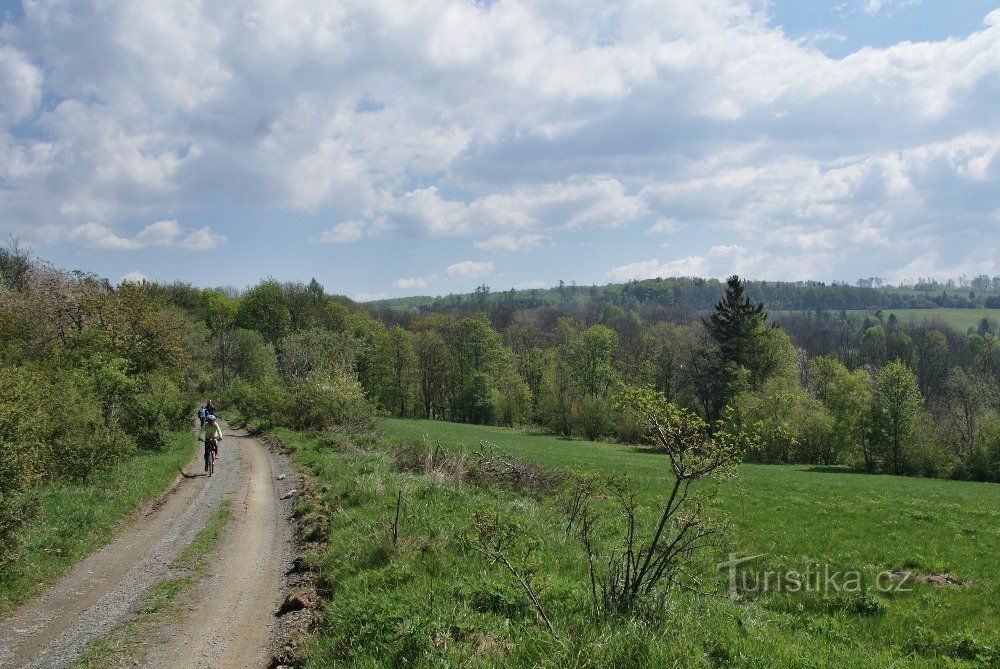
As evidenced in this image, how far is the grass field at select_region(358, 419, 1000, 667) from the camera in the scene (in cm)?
638

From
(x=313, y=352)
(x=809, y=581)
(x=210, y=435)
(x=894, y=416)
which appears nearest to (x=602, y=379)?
(x=894, y=416)

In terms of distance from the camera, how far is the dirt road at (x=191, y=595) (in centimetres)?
782

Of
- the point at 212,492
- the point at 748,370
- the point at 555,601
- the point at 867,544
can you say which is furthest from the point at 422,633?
the point at 748,370

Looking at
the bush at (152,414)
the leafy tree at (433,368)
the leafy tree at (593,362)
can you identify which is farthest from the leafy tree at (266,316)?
the bush at (152,414)

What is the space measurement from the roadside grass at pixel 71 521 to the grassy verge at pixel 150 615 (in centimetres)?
186

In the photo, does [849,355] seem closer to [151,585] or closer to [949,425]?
[949,425]

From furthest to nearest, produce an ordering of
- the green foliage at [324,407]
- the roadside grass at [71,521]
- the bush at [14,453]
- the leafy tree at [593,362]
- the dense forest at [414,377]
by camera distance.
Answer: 1. the leafy tree at [593,362]
2. the green foliage at [324,407]
3. the dense forest at [414,377]
4. the bush at [14,453]
5. the roadside grass at [71,521]

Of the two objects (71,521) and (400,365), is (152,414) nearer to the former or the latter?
(71,521)

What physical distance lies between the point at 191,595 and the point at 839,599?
11281 millimetres

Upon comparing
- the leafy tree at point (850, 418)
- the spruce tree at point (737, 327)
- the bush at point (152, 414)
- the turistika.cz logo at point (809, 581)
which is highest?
Result: the spruce tree at point (737, 327)

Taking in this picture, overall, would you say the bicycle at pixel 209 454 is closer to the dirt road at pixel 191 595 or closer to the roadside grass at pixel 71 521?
the roadside grass at pixel 71 521

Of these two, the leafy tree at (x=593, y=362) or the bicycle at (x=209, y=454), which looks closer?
the bicycle at (x=209, y=454)

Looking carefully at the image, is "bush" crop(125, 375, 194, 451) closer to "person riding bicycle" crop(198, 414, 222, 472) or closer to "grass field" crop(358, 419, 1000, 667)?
"person riding bicycle" crop(198, 414, 222, 472)

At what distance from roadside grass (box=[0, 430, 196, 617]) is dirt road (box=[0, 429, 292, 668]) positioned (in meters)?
0.28
